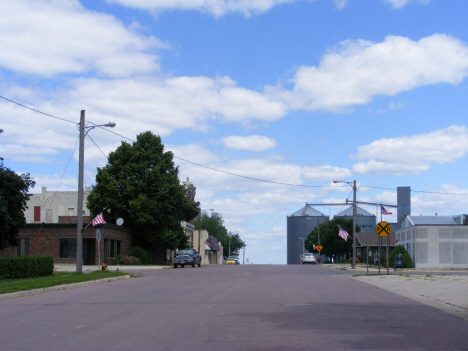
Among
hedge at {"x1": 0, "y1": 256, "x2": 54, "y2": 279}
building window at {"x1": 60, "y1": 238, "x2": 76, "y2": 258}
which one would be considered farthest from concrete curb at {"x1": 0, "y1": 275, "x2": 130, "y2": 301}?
building window at {"x1": 60, "y1": 238, "x2": 76, "y2": 258}

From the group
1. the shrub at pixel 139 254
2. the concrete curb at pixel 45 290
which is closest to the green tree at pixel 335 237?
the shrub at pixel 139 254

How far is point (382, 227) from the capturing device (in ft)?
91.2

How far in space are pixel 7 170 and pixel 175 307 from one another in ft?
55.0

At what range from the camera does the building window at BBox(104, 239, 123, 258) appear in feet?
151

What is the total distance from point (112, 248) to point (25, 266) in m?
24.6

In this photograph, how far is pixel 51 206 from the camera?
67438 mm

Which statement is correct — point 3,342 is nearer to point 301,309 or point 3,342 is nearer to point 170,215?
point 301,309

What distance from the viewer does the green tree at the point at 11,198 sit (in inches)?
972

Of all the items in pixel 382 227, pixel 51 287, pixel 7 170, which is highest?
pixel 7 170

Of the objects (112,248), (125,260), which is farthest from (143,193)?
(125,260)

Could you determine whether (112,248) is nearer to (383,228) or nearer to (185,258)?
(185,258)

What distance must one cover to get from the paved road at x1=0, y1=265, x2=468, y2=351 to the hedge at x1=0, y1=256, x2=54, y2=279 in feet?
24.3

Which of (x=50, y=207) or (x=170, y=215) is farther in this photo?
(x=50, y=207)

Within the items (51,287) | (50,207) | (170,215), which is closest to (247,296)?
(51,287)
